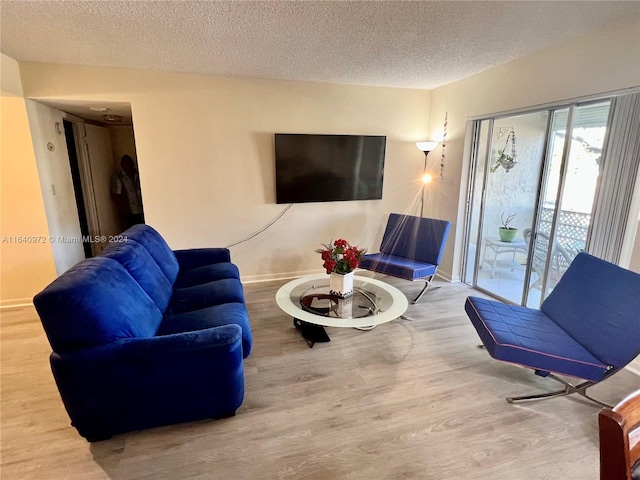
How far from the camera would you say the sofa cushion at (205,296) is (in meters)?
2.40

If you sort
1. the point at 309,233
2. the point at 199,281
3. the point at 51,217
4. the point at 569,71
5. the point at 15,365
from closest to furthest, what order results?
the point at 15,365, the point at 569,71, the point at 199,281, the point at 51,217, the point at 309,233

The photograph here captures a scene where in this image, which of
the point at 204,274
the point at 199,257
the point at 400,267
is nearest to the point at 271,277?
the point at 199,257

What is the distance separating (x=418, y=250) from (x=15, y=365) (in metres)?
3.86

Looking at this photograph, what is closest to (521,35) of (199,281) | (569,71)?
(569,71)

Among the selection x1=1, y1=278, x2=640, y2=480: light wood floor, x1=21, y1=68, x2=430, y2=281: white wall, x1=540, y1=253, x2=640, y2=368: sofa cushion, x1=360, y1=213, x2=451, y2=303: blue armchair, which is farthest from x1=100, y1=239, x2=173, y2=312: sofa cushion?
x1=540, y1=253, x2=640, y2=368: sofa cushion

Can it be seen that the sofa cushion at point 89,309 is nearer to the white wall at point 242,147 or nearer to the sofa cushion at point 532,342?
the white wall at point 242,147

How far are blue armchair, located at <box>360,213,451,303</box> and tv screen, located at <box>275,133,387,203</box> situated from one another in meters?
0.64

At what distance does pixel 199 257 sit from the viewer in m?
3.29

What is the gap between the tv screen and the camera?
3.91 meters

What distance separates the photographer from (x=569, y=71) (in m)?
2.62

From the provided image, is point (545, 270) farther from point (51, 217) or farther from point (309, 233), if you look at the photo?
point (51, 217)

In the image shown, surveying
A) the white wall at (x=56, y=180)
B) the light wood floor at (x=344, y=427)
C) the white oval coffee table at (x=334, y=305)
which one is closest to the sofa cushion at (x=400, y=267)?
the white oval coffee table at (x=334, y=305)

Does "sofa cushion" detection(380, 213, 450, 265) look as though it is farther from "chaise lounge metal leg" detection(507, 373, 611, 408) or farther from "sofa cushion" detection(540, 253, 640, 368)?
"chaise lounge metal leg" detection(507, 373, 611, 408)

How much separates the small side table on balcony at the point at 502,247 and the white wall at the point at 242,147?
1.22 metres
